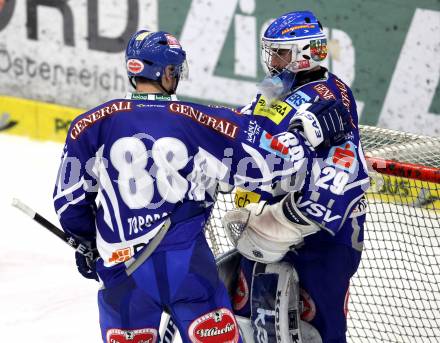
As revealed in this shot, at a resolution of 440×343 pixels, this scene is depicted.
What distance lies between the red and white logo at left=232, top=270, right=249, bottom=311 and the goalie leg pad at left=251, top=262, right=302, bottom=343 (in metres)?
0.10

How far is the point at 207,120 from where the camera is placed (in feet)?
10.3

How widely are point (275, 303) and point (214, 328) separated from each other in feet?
1.82

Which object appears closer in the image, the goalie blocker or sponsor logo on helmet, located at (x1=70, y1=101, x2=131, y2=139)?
sponsor logo on helmet, located at (x1=70, y1=101, x2=131, y2=139)

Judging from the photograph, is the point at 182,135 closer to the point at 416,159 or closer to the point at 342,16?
the point at 416,159

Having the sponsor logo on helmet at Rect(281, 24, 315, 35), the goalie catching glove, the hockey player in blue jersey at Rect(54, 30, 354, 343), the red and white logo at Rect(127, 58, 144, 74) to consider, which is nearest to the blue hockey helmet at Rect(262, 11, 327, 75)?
the sponsor logo on helmet at Rect(281, 24, 315, 35)

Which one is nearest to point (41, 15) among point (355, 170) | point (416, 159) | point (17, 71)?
point (17, 71)

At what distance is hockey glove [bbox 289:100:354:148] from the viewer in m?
3.26

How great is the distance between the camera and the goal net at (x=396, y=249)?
13.9 ft

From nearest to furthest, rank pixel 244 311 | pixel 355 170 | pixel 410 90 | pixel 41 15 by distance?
pixel 355 170, pixel 244 311, pixel 410 90, pixel 41 15

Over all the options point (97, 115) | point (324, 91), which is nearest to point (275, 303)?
point (324, 91)

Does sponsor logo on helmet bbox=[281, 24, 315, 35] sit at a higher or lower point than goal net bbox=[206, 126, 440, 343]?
higher

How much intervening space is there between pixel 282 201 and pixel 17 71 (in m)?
4.63

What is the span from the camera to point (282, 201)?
351 centimetres

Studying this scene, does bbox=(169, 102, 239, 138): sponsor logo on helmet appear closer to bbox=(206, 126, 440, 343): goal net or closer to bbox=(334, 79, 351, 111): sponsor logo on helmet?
bbox=(334, 79, 351, 111): sponsor logo on helmet
